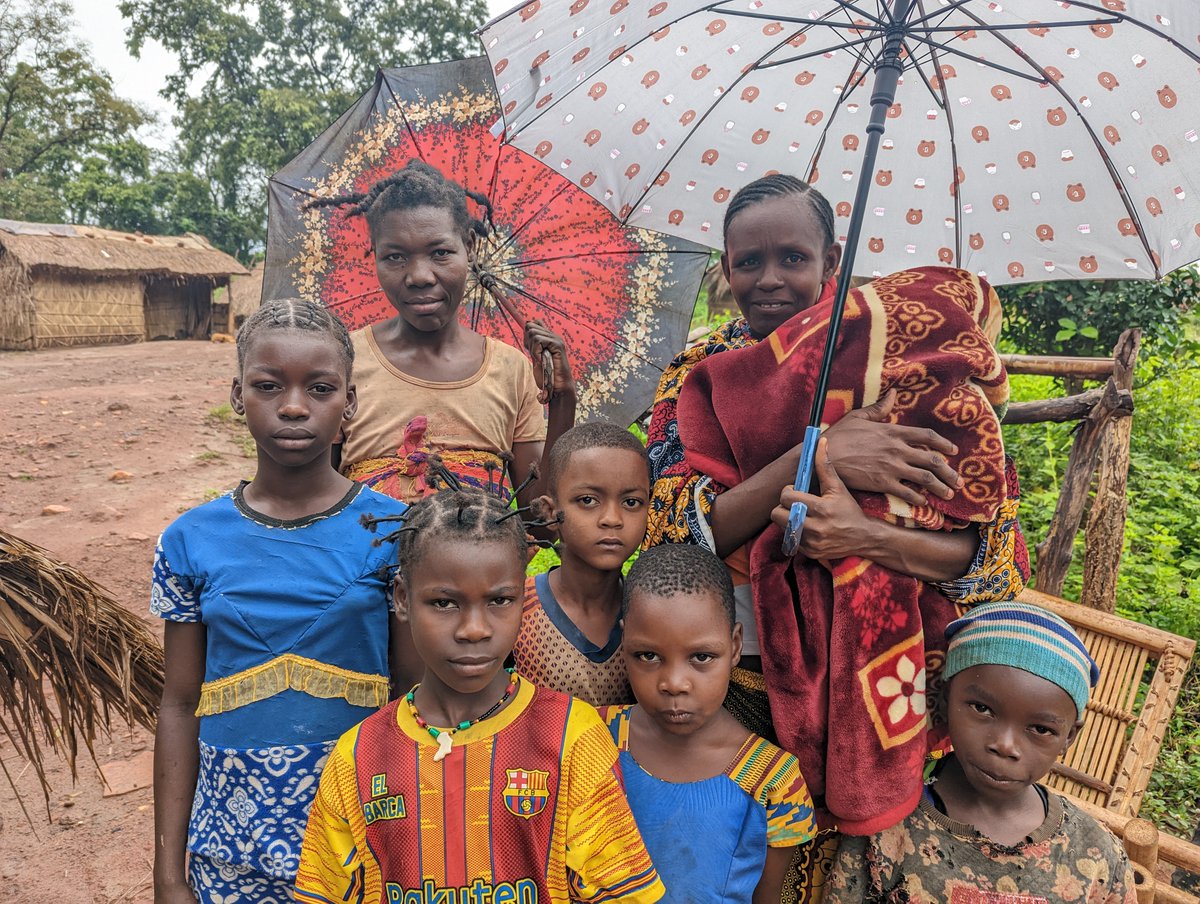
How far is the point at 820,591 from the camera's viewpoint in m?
1.68

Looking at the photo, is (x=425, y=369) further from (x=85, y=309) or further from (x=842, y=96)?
(x=85, y=309)

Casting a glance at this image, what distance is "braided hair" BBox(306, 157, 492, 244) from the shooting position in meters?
2.29

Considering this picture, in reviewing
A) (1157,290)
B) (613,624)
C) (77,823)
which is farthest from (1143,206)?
(1157,290)

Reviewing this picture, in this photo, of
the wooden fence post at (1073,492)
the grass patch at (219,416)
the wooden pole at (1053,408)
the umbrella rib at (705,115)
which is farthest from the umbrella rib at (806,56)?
the grass patch at (219,416)

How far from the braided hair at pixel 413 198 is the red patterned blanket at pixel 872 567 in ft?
3.51

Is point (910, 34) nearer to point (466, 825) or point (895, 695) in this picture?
point (895, 695)

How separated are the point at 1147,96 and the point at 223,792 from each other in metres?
2.60

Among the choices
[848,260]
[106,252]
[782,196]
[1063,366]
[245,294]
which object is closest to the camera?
[848,260]

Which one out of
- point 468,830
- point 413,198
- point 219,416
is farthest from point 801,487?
point 219,416

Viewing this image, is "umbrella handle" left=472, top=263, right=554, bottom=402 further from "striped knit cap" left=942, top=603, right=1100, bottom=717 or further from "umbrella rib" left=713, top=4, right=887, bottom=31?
"striped knit cap" left=942, top=603, right=1100, bottom=717

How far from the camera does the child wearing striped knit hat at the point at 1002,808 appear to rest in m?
1.67

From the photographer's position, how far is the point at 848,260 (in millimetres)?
1672

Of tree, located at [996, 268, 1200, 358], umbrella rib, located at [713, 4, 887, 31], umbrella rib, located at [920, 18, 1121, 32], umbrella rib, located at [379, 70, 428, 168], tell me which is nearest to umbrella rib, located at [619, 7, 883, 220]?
umbrella rib, located at [713, 4, 887, 31]

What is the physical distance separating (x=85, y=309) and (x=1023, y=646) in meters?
19.2
